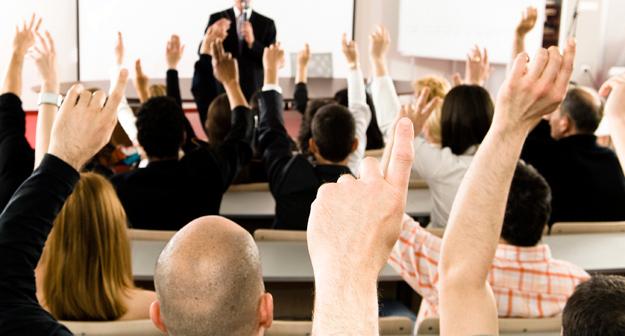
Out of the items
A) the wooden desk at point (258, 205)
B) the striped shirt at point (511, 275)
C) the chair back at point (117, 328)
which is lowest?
the wooden desk at point (258, 205)

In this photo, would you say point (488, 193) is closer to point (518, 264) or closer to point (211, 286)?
point (211, 286)

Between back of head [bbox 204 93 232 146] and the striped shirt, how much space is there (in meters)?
2.08

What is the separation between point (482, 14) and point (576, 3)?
3.65ft

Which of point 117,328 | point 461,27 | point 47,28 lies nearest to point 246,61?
point 47,28

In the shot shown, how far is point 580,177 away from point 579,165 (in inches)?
2.4

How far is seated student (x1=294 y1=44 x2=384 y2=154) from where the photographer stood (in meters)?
4.15

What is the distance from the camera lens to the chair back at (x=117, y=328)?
191 centimetres

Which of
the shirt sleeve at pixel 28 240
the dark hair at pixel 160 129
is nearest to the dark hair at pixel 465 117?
the dark hair at pixel 160 129

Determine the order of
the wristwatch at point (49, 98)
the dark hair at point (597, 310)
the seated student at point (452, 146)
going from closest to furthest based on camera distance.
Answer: the dark hair at point (597, 310) → the wristwatch at point (49, 98) → the seated student at point (452, 146)

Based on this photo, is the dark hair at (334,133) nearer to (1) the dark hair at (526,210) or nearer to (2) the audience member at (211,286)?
(1) the dark hair at (526,210)

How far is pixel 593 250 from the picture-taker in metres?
2.98

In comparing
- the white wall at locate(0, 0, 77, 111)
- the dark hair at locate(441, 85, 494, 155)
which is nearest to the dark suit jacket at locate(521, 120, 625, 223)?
the dark hair at locate(441, 85, 494, 155)

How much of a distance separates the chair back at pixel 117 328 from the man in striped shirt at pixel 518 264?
727 millimetres

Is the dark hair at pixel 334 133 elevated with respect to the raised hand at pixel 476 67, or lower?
lower
